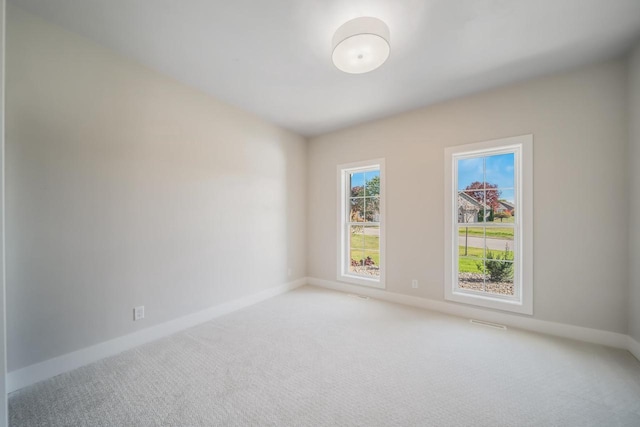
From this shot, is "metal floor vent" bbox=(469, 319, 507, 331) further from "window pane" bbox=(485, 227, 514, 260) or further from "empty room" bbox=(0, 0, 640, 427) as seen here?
"window pane" bbox=(485, 227, 514, 260)

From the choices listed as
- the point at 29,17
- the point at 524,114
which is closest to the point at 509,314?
the point at 524,114

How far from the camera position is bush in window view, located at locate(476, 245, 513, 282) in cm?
295

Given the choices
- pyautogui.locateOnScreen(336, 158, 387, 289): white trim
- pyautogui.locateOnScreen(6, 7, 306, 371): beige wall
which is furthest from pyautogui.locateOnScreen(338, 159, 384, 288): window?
pyautogui.locateOnScreen(6, 7, 306, 371): beige wall

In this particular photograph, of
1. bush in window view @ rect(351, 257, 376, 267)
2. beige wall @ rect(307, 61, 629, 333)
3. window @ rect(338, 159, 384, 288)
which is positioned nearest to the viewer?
beige wall @ rect(307, 61, 629, 333)

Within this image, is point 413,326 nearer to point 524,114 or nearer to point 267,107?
point 524,114

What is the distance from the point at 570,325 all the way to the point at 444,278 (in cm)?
120

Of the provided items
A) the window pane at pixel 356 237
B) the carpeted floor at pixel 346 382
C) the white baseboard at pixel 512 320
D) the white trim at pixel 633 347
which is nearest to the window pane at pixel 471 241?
the white baseboard at pixel 512 320

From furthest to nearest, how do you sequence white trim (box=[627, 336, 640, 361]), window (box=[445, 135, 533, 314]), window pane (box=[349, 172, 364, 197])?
window pane (box=[349, 172, 364, 197]) < window (box=[445, 135, 533, 314]) < white trim (box=[627, 336, 640, 361])

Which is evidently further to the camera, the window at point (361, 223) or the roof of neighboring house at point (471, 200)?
the window at point (361, 223)

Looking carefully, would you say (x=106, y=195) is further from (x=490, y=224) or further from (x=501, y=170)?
(x=501, y=170)

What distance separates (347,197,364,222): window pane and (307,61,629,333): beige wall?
889 millimetres

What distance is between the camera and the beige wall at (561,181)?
92.2 inches

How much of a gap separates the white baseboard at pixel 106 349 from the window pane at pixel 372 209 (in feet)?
7.43

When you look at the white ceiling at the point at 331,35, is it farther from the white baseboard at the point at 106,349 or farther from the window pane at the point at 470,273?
the white baseboard at the point at 106,349
